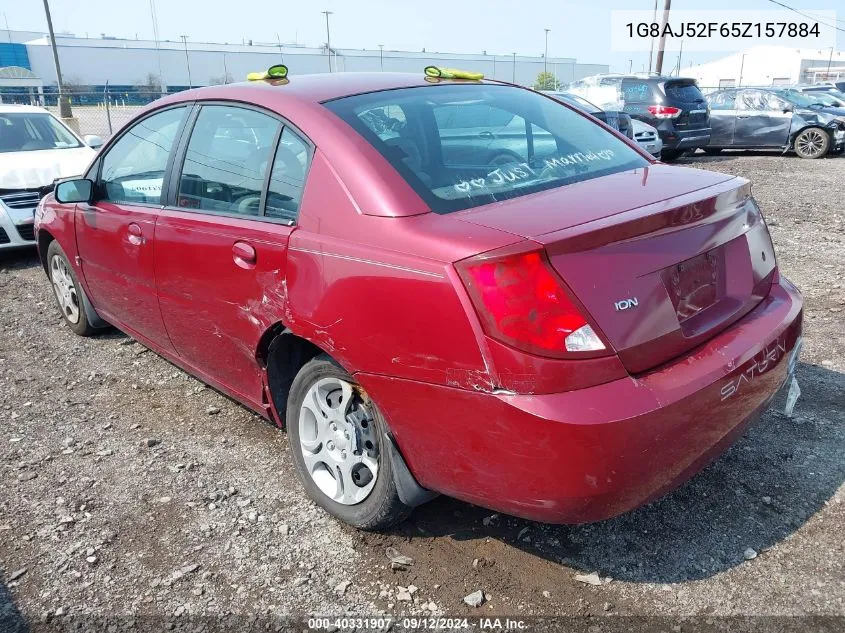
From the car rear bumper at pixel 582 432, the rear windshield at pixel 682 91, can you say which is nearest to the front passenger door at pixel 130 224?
the car rear bumper at pixel 582 432

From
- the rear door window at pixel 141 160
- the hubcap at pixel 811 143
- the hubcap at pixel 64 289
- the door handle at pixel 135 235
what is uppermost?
the rear door window at pixel 141 160

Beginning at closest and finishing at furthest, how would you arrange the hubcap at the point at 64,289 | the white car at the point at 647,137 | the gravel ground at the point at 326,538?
the gravel ground at the point at 326,538 < the hubcap at the point at 64,289 < the white car at the point at 647,137

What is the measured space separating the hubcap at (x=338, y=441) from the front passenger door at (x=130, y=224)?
1.25 meters

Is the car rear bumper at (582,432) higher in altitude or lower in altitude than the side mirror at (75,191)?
lower

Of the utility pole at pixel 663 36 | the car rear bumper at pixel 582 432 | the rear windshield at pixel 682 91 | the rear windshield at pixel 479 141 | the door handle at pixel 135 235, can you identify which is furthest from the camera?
the utility pole at pixel 663 36

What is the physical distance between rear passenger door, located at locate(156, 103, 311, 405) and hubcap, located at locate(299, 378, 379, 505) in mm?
351

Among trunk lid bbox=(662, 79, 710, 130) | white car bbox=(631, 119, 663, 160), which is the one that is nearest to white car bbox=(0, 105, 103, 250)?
white car bbox=(631, 119, 663, 160)

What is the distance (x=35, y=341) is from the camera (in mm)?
5090

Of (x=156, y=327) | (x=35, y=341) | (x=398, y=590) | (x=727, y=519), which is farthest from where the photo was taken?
(x=35, y=341)

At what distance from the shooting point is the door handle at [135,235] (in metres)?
3.54

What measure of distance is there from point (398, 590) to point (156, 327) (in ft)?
6.71

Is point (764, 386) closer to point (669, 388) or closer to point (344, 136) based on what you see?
point (669, 388)

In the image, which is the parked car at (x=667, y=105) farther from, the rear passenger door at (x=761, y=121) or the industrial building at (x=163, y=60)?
the industrial building at (x=163, y=60)

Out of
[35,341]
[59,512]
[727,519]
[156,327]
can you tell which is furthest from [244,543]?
[35,341]
